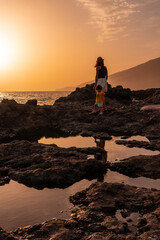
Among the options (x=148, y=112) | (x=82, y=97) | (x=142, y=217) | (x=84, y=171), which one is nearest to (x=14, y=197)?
(x=84, y=171)

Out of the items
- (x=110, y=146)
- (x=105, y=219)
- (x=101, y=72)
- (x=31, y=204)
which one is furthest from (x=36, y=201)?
(x=101, y=72)

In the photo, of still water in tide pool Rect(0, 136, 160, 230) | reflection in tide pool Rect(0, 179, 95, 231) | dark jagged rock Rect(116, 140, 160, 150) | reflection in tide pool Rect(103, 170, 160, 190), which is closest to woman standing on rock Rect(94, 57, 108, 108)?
dark jagged rock Rect(116, 140, 160, 150)

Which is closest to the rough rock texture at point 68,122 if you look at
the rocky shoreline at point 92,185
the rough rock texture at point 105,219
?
the rocky shoreline at point 92,185

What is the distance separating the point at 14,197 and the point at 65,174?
1.27 meters

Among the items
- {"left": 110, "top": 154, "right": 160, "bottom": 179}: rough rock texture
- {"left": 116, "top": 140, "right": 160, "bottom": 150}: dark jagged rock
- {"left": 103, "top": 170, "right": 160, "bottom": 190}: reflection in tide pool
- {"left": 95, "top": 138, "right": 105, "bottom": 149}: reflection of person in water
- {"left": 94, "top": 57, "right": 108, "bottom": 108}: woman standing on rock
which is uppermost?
{"left": 94, "top": 57, "right": 108, "bottom": 108}: woman standing on rock

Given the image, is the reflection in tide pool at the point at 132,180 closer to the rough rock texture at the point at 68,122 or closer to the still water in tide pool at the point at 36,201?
the still water in tide pool at the point at 36,201

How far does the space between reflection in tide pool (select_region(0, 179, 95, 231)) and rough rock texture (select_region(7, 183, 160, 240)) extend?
0.22 m

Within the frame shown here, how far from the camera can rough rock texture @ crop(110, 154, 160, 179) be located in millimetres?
5306

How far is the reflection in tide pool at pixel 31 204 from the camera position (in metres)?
3.59

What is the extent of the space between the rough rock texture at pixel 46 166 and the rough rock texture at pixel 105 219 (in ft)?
2.97

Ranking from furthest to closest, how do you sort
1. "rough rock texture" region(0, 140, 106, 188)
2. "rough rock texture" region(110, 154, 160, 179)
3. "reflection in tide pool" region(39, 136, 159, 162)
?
"reflection in tide pool" region(39, 136, 159, 162)
"rough rock texture" region(110, 154, 160, 179)
"rough rock texture" region(0, 140, 106, 188)

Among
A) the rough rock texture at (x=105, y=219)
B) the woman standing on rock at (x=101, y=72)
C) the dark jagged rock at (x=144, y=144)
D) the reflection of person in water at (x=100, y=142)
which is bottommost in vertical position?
the rough rock texture at (x=105, y=219)

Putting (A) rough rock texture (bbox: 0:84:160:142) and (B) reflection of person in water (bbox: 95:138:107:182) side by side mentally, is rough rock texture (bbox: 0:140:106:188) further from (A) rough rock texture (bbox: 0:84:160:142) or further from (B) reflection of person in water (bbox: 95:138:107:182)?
(A) rough rock texture (bbox: 0:84:160:142)

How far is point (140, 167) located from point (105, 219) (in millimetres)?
2470
